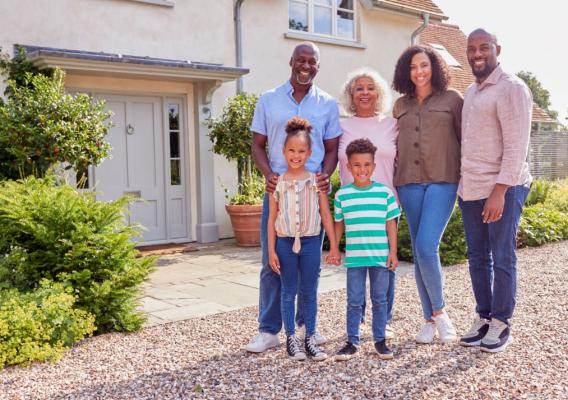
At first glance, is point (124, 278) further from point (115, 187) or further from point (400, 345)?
point (115, 187)

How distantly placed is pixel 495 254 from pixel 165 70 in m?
6.05

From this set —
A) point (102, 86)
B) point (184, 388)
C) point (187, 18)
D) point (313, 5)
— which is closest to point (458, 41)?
point (313, 5)

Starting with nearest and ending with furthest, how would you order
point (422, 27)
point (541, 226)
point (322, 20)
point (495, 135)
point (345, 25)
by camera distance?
point (495, 135) → point (541, 226) → point (322, 20) → point (345, 25) → point (422, 27)

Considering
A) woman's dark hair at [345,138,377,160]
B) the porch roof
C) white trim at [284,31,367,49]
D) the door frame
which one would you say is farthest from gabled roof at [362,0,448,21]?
woman's dark hair at [345,138,377,160]

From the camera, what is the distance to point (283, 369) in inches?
147

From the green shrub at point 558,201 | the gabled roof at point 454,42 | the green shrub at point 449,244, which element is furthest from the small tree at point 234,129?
the gabled roof at point 454,42

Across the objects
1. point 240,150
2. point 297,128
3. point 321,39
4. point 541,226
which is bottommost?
point 541,226

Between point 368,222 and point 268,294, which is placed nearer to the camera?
point 368,222

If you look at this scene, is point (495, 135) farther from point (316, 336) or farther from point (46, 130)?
point (46, 130)

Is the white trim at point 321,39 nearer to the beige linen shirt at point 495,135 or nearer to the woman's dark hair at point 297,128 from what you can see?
the beige linen shirt at point 495,135

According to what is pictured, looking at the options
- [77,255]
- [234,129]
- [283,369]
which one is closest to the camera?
[283,369]

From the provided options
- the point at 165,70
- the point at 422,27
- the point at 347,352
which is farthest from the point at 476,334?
the point at 422,27

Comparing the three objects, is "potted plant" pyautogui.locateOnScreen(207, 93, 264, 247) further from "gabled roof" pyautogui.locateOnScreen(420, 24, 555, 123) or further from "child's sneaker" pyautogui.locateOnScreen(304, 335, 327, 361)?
"gabled roof" pyautogui.locateOnScreen(420, 24, 555, 123)

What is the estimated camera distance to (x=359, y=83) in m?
4.04
